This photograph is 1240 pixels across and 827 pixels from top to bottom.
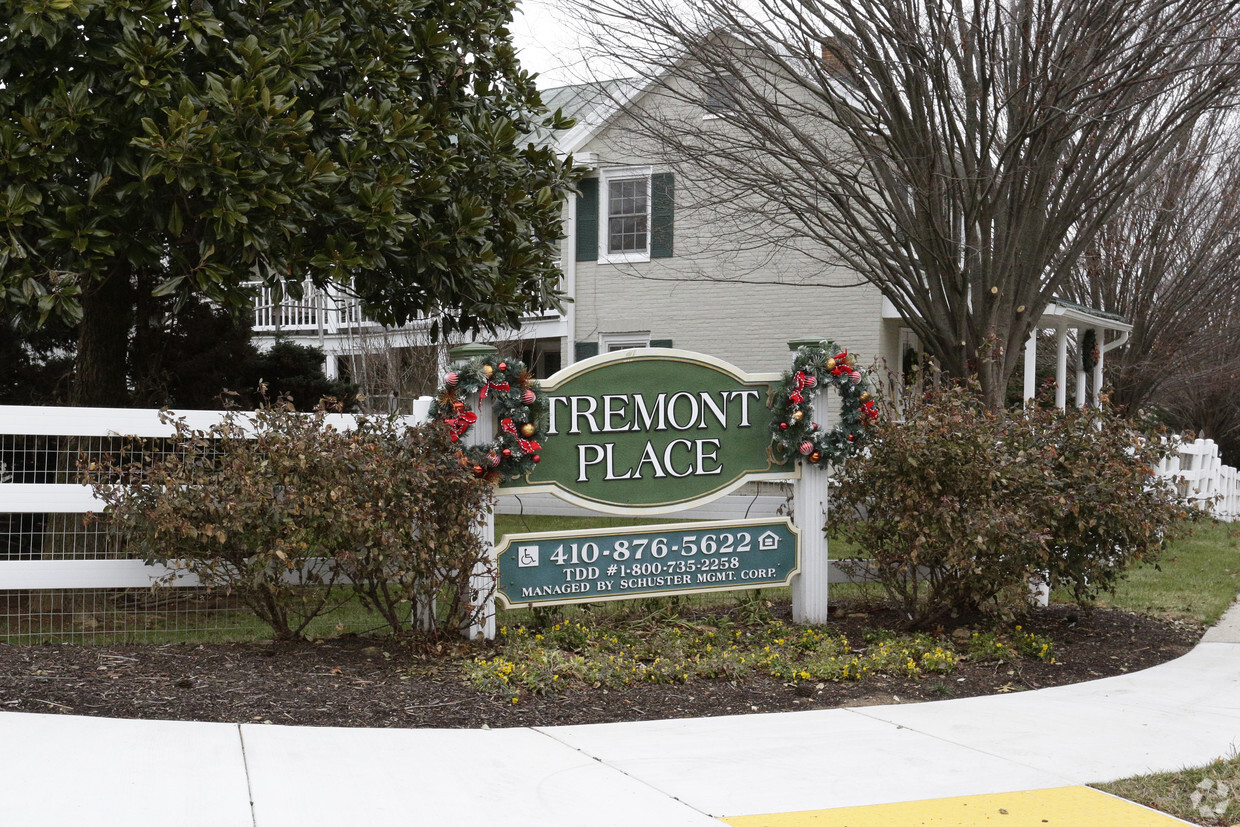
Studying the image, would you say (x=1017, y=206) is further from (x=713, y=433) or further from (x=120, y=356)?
(x=120, y=356)

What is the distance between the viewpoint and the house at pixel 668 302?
1694 cm

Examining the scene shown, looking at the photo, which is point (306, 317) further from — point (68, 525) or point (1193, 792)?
point (1193, 792)

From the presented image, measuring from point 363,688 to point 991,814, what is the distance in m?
3.30

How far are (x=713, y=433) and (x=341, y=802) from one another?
14.1 feet

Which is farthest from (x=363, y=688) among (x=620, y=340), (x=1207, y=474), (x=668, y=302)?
(x=1207, y=474)

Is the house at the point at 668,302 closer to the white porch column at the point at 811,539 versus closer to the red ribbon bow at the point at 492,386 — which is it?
the white porch column at the point at 811,539

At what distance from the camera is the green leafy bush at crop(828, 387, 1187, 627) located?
7.41 meters

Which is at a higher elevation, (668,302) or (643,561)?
(668,302)

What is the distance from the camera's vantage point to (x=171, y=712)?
5.54m

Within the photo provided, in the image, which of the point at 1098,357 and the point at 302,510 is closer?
the point at 302,510

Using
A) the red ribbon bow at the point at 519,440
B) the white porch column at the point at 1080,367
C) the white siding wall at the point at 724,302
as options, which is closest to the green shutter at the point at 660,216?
the white siding wall at the point at 724,302

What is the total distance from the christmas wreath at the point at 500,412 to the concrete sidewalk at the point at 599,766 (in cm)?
206

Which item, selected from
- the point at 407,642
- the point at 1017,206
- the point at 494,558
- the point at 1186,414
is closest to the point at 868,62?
the point at 1017,206

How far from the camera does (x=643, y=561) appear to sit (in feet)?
25.3
